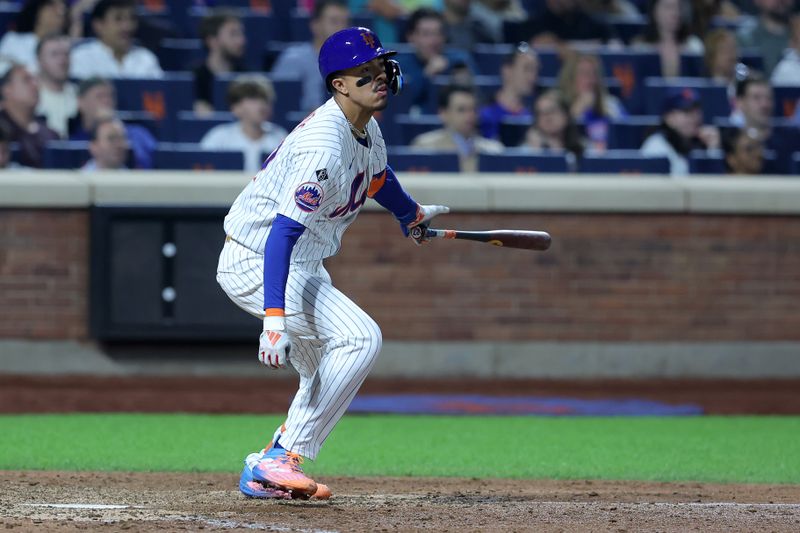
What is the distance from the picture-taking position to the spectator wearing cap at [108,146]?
416 inches

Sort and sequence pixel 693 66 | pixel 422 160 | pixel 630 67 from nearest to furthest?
pixel 422 160, pixel 630 67, pixel 693 66

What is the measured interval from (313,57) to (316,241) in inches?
256

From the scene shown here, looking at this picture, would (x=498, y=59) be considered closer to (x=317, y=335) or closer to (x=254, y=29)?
(x=254, y=29)

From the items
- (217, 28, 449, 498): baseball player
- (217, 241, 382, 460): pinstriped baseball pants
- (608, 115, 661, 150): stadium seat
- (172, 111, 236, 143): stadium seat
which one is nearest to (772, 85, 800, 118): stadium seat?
(608, 115, 661, 150): stadium seat

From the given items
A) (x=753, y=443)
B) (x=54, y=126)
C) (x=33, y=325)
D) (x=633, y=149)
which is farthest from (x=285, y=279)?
(x=633, y=149)

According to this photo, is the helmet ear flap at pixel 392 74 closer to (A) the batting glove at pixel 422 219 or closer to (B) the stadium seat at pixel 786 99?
(A) the batting glove at pixel 422 219

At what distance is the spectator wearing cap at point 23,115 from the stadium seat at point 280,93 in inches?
54.7

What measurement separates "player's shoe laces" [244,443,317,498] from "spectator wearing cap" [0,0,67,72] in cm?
691

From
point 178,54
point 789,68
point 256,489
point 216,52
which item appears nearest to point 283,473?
point 256,489

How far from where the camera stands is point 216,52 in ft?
38.0

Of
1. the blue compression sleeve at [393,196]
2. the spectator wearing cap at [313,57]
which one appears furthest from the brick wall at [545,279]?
the blue compression sleeve at [393,196]

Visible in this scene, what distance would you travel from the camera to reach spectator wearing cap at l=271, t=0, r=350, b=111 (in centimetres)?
1166

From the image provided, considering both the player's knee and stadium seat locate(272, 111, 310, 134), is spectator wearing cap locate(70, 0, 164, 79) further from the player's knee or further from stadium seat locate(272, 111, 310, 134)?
the player's knee

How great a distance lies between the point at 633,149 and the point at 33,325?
207 inches
